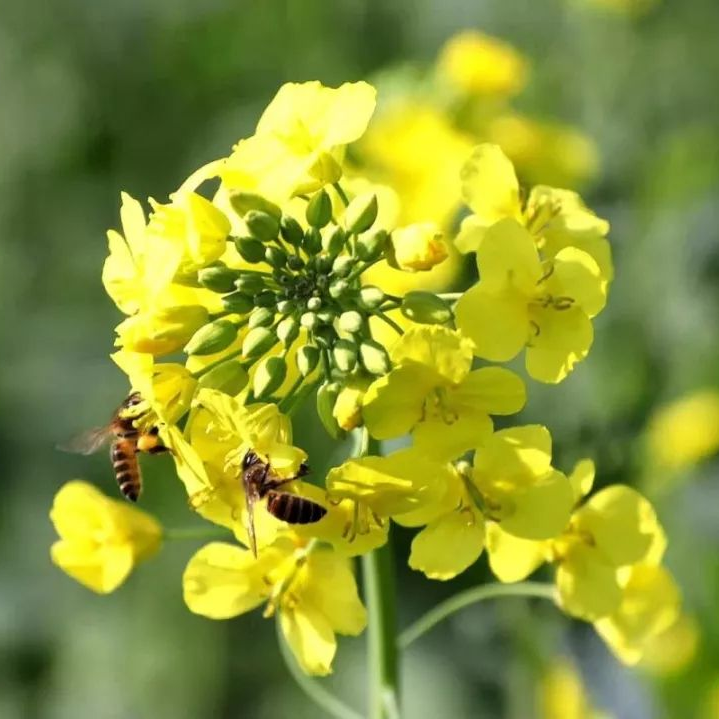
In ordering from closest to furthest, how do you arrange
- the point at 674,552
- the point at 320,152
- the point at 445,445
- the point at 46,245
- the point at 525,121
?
1. the point at 445,445
2. the point at 320,152
3. the point at 674,552
4. the point at 525,121
5. the point at 46,245

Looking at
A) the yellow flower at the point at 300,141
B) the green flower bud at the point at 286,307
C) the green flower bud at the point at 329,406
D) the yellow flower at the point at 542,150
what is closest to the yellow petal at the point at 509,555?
the green flower bud at the point at 329,406

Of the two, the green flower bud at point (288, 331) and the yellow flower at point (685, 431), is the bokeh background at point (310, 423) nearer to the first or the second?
the yellow flower at point (685, 431)

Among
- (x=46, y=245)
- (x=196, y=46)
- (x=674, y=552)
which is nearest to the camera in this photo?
(x=674, y=552)

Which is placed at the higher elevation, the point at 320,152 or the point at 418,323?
the point at 320,152

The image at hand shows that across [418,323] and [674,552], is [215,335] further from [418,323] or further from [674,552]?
[674,552]

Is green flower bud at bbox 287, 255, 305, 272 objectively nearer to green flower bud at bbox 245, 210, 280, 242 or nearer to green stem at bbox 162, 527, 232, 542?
green flower bud at bbox 245, 210, 280, 242

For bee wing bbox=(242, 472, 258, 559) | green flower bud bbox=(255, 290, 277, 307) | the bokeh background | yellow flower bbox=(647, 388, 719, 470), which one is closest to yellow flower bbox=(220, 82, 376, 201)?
green flower bud bbox=(255, 290, 277, 307)

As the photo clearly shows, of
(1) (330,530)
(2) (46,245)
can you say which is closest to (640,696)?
(1) (330,530)

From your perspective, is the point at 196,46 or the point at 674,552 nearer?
the point at 674,552
